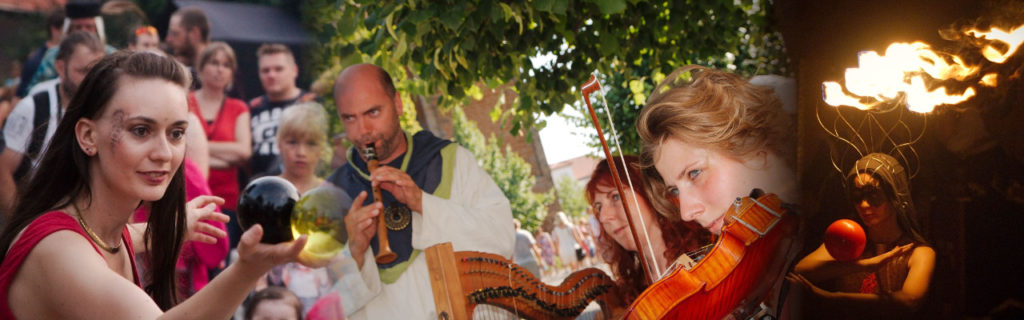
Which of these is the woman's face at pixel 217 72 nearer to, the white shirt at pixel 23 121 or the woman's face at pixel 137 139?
the white shirt at pixel 23 121

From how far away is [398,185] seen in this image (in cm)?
387

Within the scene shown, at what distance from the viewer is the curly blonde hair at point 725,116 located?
3.60 meters

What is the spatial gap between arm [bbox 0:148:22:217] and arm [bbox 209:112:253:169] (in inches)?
34.3

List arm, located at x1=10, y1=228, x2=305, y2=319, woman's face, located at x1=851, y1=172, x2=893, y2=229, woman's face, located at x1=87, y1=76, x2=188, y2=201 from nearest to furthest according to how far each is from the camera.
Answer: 1. arm, located at x1=10, y1=228, x2=305, y2=319
2. woman's face, located at x1=87, y1=76, x2=188, y2=201
3. woman's face, located at x1=851, y1=172, x2=893, y2=229

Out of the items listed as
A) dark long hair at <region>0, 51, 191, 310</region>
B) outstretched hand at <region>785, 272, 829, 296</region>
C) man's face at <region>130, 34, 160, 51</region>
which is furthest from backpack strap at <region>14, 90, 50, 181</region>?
outstretched hand at <region>785, 272, 829, 296</region>

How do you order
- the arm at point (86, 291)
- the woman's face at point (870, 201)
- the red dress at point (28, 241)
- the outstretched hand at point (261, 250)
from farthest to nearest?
the woman's face at point (870, 201), the red dress at point (28, 241), the arm at point (86, 291), the outstretched hand at point (261, 250)

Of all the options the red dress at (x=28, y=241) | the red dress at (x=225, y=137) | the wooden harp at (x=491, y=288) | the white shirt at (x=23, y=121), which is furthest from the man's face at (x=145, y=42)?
the wooden harp at (x=491, y=288)

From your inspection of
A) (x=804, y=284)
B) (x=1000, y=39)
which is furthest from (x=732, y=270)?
(x=1000, y=39)

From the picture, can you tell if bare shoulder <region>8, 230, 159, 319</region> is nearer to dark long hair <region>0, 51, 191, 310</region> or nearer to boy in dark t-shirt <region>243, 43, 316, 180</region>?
dark long hair <region>0, 51, 191, 310</region>

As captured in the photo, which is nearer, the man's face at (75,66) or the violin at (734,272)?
the violin at (734,272)

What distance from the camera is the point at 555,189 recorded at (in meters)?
4.24

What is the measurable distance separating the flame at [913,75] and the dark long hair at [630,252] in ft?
2.76

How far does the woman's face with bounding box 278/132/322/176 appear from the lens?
4137 millimetres

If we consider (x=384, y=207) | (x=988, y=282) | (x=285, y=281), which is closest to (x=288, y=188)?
(x=384, y=207)
